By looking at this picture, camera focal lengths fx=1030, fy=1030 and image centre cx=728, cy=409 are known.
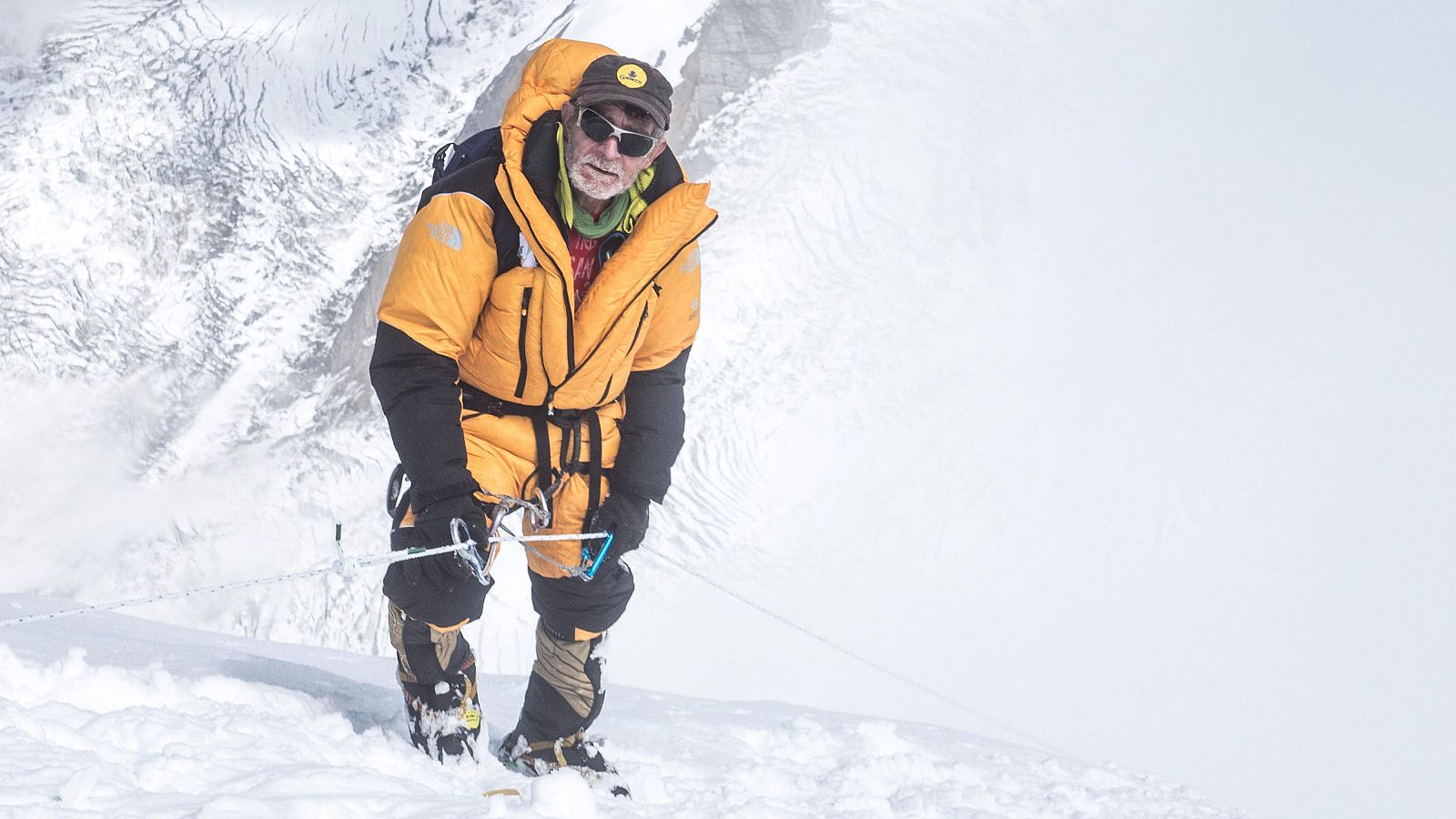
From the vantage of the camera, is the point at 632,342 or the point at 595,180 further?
the point at 632,342

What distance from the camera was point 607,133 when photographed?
282 centimetres

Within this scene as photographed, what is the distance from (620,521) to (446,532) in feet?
1.86

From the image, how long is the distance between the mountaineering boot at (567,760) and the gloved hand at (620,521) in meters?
0.71

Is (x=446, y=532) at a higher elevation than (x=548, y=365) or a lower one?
lower

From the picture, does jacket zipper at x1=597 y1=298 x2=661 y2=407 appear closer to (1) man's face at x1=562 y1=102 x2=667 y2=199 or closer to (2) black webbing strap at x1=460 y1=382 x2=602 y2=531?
(2) black webbing strap at x1=460 y1=382 x2=602 y2=531

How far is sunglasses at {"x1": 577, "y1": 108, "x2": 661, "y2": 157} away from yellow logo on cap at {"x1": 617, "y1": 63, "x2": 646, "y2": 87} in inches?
4.9

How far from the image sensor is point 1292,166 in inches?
485

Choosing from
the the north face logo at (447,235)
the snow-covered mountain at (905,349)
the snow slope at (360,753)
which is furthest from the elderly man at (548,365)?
the snow-covered mountain at (905,349)

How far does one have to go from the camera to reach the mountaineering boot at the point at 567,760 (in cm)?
340

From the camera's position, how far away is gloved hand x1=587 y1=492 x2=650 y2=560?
3.25 meters

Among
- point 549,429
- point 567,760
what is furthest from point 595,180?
point 567,760

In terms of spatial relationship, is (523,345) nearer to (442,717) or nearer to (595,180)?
(595,180)

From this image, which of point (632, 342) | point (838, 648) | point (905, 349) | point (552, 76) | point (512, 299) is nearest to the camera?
point (512, 299)

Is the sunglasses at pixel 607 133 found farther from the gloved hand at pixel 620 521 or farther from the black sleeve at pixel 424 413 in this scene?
the gloved hand at pixel 620 521
